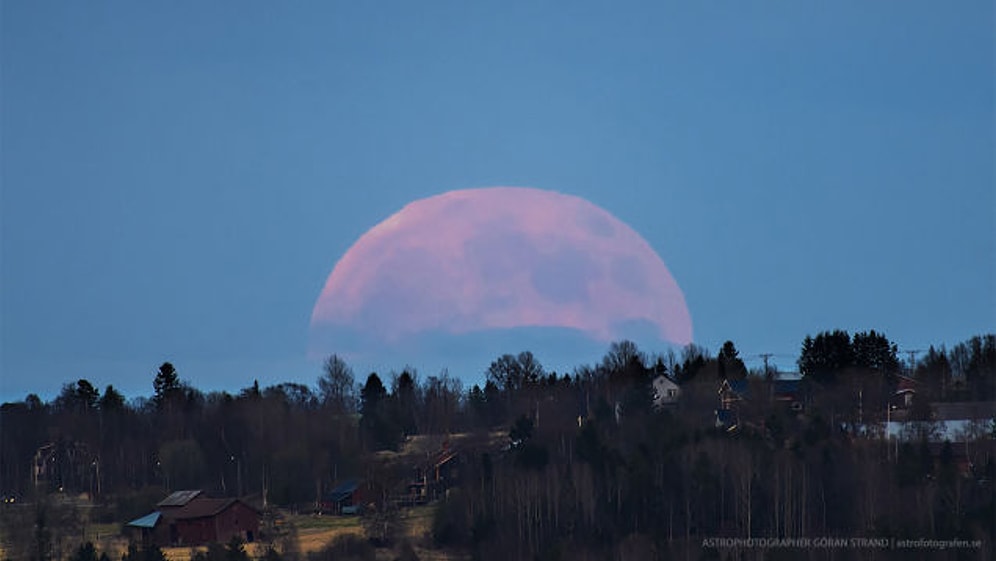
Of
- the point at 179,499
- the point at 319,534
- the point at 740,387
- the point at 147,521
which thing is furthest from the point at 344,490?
the point at 740,387

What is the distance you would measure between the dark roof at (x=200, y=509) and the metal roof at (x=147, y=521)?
90 cm

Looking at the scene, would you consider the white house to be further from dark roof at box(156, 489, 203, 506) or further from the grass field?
dark roof at box(156, 489, 203, 506)

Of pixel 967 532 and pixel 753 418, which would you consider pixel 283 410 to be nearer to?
pixel 753 418

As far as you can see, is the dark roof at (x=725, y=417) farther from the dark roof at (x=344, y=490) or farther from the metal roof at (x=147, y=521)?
the metal roof at (x=147, y=521)

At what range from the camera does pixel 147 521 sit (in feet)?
290

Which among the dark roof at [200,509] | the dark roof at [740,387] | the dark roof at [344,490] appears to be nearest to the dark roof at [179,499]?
the dark roof at [200,509]

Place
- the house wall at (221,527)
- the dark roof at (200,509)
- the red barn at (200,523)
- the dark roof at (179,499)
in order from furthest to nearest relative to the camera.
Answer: the dark roof at (179,499) < the dark roof at (200,509) < the red barn at (200,523) < the house wall at (221,527)

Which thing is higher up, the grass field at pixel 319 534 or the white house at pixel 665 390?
the white house at pixel 665 390

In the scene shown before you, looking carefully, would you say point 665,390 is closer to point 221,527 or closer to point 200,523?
Answer: point 221,527

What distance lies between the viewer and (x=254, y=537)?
8606 centimetres

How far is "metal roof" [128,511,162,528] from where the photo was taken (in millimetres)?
87250

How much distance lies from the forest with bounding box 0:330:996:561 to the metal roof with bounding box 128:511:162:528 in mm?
5331

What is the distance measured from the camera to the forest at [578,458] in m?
74.1

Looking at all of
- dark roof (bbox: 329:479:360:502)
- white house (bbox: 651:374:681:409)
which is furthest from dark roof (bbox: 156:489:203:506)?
white house (bbox: 651:374:681:409)
